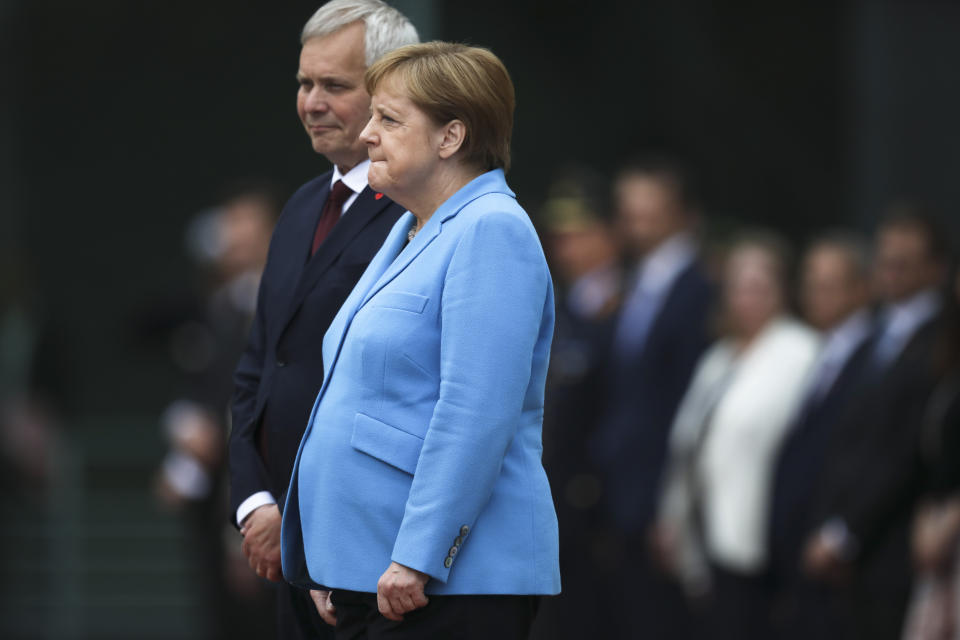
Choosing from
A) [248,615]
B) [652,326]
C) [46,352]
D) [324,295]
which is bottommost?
[248,615]

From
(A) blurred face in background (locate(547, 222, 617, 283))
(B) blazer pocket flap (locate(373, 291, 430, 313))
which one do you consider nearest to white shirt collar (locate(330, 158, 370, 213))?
(B) blazer pocket flap (locate(373, 291, 430, 313))

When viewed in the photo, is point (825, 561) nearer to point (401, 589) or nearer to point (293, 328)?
point (293, 328)

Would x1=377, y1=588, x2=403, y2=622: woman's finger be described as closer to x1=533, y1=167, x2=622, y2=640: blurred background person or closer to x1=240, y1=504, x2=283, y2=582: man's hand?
x1=240, y1=504, x2=283, y2=582: man's hand

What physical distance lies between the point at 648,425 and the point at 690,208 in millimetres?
1261

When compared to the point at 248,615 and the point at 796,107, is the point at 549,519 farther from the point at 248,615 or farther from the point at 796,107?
the point at 796,107

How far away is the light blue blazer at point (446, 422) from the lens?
266 cm

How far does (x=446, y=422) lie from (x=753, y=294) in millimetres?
4304

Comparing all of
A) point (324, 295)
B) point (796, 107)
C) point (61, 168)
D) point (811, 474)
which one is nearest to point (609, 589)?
point (811, 474)

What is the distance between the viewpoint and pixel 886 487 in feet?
18.4

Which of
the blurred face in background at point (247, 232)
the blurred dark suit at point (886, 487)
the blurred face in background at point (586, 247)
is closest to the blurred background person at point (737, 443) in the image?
the blurred dark suit at point (886, 487)

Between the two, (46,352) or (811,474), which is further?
(46,352)

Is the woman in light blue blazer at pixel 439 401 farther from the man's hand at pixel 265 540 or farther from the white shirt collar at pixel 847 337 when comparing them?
the white shirt collar at pixel 847 337

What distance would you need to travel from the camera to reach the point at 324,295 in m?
3.10

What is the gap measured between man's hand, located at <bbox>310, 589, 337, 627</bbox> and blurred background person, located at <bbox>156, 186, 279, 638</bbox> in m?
3.83
